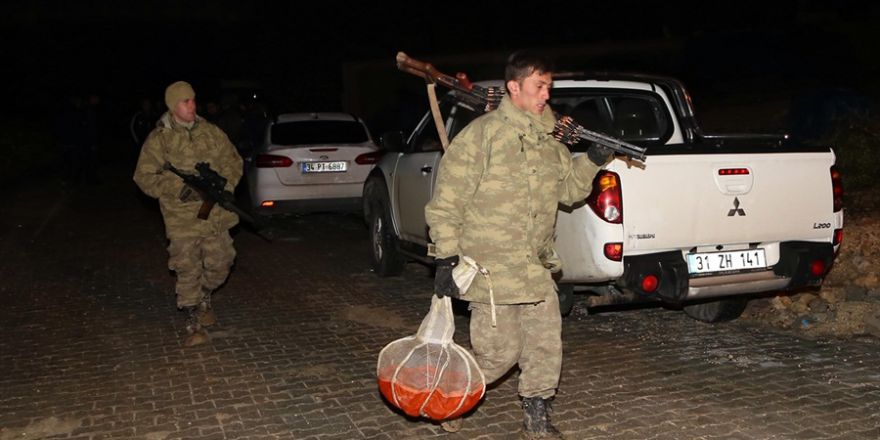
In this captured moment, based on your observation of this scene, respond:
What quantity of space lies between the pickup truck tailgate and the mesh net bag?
168 centimetres

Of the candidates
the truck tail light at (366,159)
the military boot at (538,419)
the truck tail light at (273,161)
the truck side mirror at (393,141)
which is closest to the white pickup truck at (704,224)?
the military boot at (538,419)

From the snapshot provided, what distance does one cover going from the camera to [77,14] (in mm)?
48781

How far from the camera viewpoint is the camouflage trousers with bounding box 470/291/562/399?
4695 mm

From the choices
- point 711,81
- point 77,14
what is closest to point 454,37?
point 711,81

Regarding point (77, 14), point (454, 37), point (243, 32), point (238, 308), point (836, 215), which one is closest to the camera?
point (836, 215)

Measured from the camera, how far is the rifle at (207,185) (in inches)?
264

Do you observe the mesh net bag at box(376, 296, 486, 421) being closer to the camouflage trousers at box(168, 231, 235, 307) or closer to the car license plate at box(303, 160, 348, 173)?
the camouflage trousers at box(168, 231, 235, 307)

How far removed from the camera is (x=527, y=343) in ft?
15.6

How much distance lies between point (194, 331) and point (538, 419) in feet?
11.0

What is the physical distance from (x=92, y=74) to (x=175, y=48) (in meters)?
5.23

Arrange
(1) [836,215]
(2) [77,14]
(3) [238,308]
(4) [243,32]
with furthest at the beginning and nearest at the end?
1. (2) [77,14]
2. (4) [243,32]
3. (3) [238,308]
4. (1) [836,215]

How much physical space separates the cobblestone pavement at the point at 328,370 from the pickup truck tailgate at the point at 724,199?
92 centimetres

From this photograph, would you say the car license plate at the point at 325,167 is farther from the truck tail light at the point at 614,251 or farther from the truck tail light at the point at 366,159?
the truck tail light at the point at 614,251

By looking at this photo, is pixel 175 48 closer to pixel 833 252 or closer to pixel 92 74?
pixel 92 74
